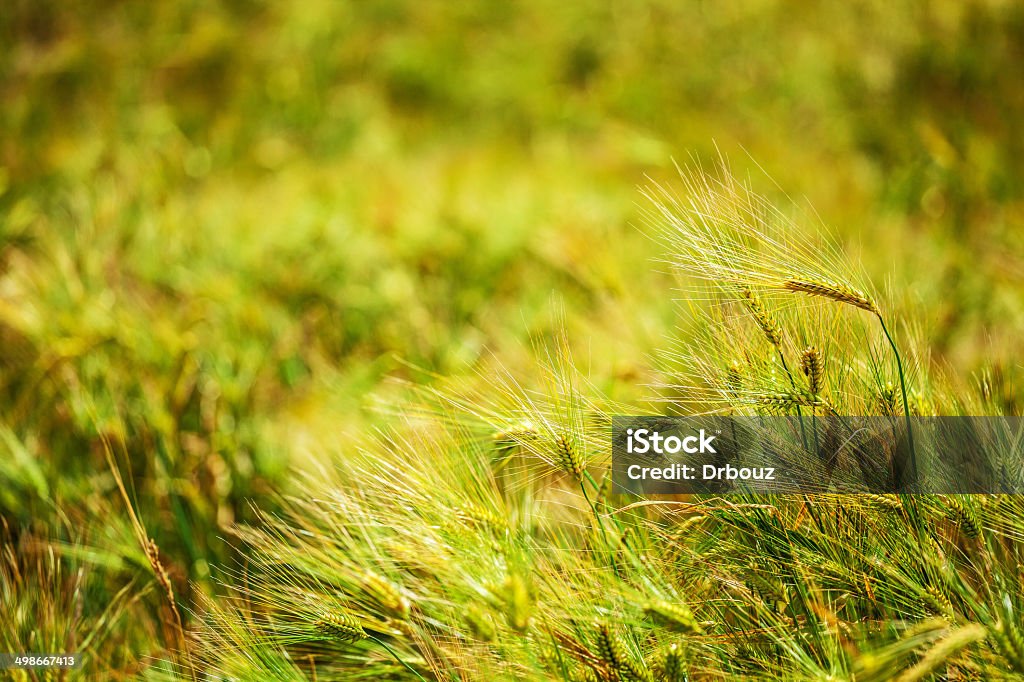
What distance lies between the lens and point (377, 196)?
2869 millimetres

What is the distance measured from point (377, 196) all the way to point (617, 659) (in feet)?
8.32

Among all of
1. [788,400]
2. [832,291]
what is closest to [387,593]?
[788,400]

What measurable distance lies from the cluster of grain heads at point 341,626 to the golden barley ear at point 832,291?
839 millimetres

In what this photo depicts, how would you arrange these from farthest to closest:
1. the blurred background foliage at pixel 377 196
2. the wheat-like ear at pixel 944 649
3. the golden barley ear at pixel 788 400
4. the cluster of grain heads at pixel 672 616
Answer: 1. the blurred background foliage at pixel 377 196
2. the golden barley ear at pixel 788 400
3. the cluster of grain heads at pixel 672 616
4. the wheat-like ear at pixel 944 649

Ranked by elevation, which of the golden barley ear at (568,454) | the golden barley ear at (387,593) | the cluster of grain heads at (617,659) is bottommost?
the cluster of grain heads at (617,659)

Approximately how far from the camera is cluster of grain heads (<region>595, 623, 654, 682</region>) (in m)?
0.77

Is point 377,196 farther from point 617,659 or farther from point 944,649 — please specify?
point 944,649

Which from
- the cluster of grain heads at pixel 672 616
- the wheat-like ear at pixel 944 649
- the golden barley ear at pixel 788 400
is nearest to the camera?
the wheat-like ear at pixel 944 649

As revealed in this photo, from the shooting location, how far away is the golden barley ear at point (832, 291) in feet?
2.88

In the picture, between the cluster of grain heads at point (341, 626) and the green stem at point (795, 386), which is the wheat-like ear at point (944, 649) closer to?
the green stem at point (795, 386)

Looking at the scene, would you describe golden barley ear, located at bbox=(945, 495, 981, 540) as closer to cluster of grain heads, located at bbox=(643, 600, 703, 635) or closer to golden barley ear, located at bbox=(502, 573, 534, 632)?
cluster of grain heads, located at bbox=(643, 600, 703, 635)

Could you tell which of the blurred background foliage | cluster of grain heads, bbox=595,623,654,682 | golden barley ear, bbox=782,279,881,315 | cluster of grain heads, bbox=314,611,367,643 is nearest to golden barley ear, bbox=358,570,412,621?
cluster of grain heads, bbox=314,611,367,643

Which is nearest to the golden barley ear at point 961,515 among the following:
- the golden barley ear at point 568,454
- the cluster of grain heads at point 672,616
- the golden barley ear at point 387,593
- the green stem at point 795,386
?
the green stem at point 795,386

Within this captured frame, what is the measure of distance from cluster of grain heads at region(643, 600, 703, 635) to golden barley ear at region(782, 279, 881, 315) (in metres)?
0.50
